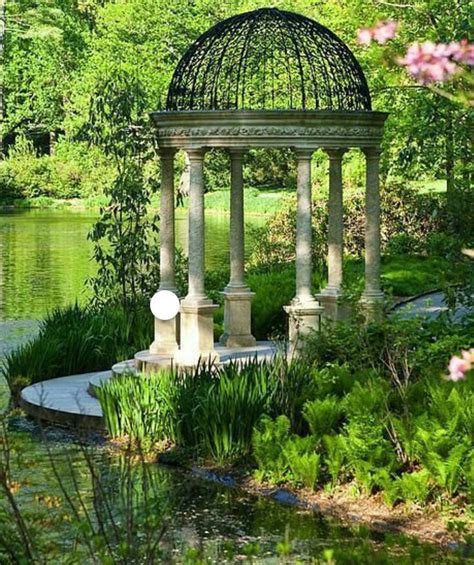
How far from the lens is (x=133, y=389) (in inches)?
487

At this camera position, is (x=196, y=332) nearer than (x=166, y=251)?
Yes

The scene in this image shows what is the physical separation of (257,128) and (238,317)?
303 centimetres

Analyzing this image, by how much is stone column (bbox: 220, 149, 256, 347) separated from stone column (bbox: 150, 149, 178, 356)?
46.1 inches

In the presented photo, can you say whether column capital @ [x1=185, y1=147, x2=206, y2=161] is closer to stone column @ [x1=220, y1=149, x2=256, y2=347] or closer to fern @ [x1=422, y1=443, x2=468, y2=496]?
stone column @ [x1=220, y1=149, x2=256, y2=347]

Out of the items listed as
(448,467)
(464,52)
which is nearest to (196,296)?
(448,467)

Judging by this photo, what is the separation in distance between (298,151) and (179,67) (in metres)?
1.89

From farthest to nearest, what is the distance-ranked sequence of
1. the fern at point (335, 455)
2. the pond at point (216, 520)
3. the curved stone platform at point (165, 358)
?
1. the curved stone platform at point (165, 358)
2. the fern at point (335, 455)
3. the pond at point (216, 520)

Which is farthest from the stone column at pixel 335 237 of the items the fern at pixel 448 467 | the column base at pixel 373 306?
the fern at pixel 448 467

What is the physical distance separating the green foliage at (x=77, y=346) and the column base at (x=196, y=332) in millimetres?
1706

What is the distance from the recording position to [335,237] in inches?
619

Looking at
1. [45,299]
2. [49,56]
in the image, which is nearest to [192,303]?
[45,299]

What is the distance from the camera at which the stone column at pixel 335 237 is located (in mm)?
15547

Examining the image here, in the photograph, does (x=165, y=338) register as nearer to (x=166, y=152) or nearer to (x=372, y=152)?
(x=166, y=152)

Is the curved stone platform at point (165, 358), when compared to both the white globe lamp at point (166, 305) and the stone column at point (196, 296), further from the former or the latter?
the white globe lamp at point (166, 305)
